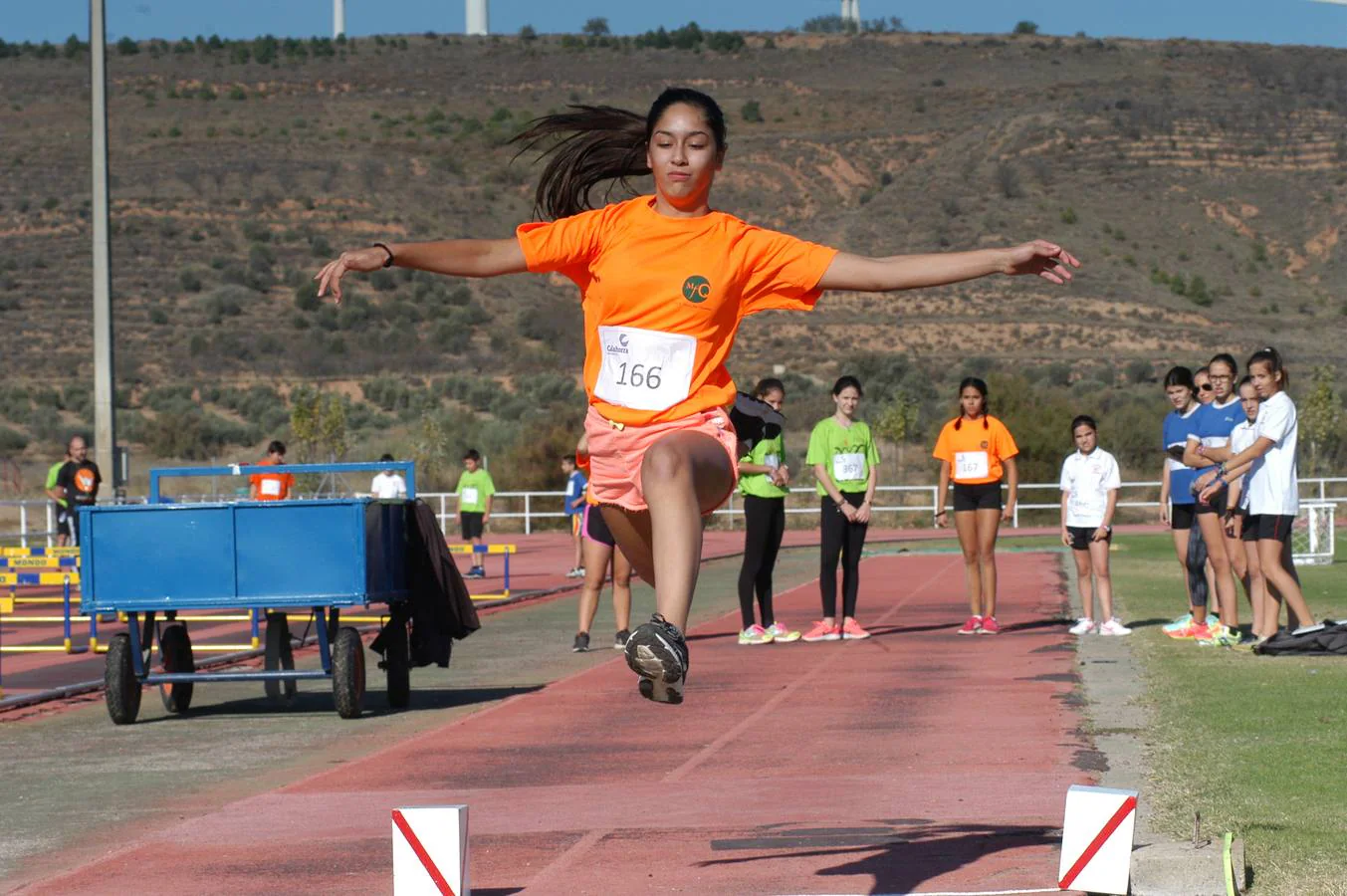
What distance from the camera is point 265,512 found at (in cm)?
1227

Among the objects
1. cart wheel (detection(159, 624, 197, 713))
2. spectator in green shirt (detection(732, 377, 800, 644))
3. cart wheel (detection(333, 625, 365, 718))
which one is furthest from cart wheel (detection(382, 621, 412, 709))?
spectator in green shirt (detection(732, 377, 800, 644))

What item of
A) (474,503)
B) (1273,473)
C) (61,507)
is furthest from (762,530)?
(61,507)

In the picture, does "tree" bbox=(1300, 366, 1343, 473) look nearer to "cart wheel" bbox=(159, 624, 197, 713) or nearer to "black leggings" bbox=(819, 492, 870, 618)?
"black leggings" bbox=(819, 492, 870, 618)

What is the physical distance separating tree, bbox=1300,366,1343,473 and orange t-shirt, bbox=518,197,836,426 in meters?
43.3

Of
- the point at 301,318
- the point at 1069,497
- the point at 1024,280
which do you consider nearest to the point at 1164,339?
the point at 1024,280

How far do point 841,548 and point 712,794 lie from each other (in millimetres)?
7762

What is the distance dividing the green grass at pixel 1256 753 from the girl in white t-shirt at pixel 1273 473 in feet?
1.91

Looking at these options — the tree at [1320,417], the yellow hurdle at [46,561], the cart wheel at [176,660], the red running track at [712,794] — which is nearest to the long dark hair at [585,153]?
the red running track at [712,794]

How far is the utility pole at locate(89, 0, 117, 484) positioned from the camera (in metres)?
19.5

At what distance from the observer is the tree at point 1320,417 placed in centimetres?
4909

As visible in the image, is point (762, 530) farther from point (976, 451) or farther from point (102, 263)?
point (102, 263)

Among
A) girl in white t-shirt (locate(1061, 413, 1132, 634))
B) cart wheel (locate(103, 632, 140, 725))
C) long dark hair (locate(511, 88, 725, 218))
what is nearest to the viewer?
long dark hair (locate(511, 88, 725, 218))

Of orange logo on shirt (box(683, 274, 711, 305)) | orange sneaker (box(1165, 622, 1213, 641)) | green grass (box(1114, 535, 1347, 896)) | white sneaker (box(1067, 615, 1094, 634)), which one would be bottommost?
white sneaker (box(1067, 615, 1094, 634))

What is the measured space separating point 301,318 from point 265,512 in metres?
73.0
